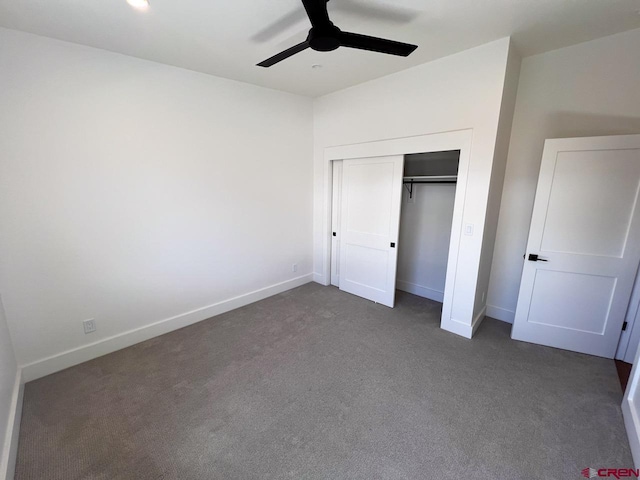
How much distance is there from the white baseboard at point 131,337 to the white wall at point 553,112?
304 cm

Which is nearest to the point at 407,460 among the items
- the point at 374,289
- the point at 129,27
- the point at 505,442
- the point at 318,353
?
the point at 505,442

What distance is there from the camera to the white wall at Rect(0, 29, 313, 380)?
216cm

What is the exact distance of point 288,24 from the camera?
210 centimetres

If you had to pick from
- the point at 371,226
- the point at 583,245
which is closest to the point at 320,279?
the point at 371,226

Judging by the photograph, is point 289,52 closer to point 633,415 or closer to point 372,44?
point 372,44

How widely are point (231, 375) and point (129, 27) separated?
2888 millimetres

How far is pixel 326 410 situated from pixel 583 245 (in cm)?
273

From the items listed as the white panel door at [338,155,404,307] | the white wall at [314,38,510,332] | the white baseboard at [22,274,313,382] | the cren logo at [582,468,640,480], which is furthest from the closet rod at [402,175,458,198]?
the cren logo at [582,468,640,480]

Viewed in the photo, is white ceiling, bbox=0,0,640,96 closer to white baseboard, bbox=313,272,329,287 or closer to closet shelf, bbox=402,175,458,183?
closet shelf, bbox=402,175,458,183

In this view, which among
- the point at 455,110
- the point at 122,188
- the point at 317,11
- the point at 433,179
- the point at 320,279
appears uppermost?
the point at 317,11

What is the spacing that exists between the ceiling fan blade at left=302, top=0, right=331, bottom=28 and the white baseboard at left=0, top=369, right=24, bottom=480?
9.79ft

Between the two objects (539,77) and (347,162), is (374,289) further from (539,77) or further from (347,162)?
(539,77)

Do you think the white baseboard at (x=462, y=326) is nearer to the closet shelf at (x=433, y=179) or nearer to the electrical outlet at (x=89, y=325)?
the closet shelf at (x=433, y=179)

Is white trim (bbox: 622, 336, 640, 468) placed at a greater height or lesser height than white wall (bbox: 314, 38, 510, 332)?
lesser
